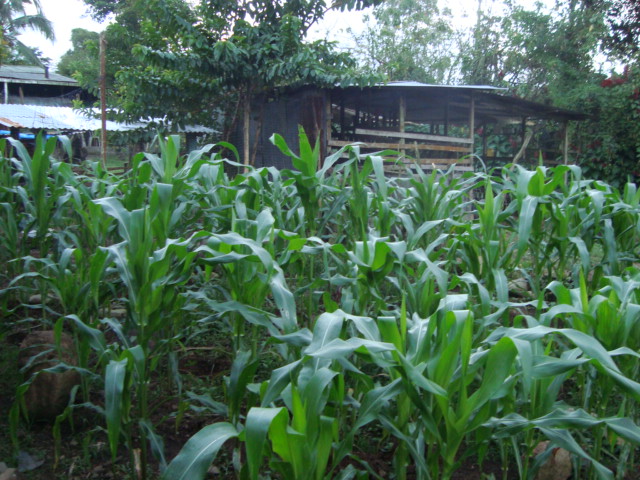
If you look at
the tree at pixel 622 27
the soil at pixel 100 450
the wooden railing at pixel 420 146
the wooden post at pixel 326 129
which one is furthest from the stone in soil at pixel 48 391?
the tree at pixel 622 27

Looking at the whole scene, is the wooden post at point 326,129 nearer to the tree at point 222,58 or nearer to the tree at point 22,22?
the tree at point 222,58

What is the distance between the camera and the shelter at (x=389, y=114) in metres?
9.27

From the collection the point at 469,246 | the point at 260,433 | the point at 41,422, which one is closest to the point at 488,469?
the point at 469,246

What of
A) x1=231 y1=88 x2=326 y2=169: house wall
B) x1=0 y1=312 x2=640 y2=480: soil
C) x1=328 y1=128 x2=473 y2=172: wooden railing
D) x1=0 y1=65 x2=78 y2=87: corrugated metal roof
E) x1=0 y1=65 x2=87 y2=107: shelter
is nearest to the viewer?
x1=0 y1=312 x2=640 y2=480: soil

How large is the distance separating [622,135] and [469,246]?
10987mm

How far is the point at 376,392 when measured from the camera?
4.75 ft

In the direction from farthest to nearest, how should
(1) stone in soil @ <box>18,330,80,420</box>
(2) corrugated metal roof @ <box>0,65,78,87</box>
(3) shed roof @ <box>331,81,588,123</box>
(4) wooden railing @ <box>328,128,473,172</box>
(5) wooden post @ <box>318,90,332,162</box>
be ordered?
(2) corrugated metal roof @ <box>0,65,78,87</box>
(3) shed roof @ <box>331,81,588,123</box>
(5) wooden post @ <box>318,90,332,162</box>
(4) wooden railing @ <box>328,128,473,172</box>
(1) stone in soil @ <box>18,330,80,420</box>

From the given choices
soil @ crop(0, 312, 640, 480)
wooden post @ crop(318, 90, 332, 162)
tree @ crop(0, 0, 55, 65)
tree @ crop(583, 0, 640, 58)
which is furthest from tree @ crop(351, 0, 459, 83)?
soil @ crop(0, 312, 640, 480)

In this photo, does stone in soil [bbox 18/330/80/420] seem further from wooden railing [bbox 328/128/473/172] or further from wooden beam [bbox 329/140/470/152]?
wooden railing [bbox 328/128/473/172]

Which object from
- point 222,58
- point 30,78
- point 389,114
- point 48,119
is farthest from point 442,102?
point 30,78

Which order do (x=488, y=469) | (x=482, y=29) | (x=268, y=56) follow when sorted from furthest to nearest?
(x=482, y=29) → (x=268, y=56) → (x=488, y=469)

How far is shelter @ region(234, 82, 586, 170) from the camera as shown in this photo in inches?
365

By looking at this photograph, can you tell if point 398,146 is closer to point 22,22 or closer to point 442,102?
point 442,102

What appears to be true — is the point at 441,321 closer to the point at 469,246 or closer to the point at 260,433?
the point at 260,433
